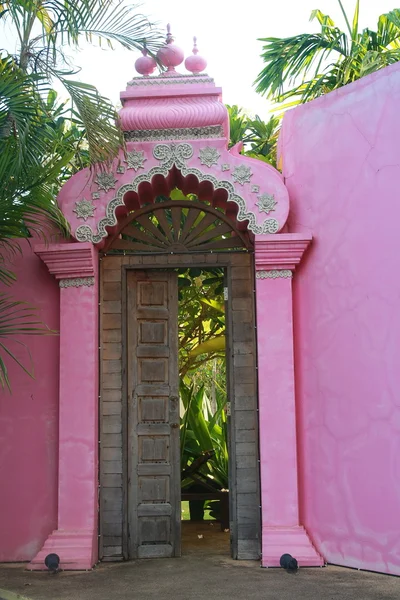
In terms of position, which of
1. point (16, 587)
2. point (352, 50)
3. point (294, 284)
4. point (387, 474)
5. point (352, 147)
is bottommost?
point (16, 587)

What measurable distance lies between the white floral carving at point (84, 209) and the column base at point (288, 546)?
2971 millimetres

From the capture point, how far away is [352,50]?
8.69 meters

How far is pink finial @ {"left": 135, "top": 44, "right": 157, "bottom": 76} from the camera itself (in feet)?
22.2

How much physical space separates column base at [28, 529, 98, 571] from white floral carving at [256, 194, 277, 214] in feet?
9.86

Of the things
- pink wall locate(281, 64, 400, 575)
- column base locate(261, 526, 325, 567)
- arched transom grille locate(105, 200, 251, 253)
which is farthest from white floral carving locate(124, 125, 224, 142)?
column base locate(261, 526, 325, 567)

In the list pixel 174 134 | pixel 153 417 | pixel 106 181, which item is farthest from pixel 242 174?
pixel 153 417

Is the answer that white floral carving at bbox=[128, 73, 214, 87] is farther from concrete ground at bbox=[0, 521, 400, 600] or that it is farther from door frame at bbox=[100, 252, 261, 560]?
concrete ground at bbox=[0, 521, 400, 600]

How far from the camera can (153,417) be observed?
677 cm

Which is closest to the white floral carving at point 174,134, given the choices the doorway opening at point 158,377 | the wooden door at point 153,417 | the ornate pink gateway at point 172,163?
the ornate pink gateway at point 172,163

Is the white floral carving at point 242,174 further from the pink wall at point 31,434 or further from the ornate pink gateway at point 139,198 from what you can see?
the pink wall at point 31,434

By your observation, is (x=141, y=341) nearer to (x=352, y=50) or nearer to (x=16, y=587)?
(x=16, y=587)

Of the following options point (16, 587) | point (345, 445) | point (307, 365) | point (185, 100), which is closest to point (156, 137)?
point (185, 100)

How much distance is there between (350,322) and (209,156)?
1.85 m

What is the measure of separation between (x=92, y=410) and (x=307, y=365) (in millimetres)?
1826
